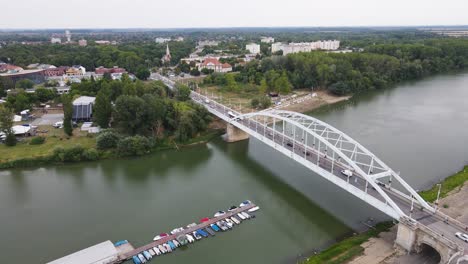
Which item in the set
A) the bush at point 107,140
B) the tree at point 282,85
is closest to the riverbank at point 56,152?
the bush at point 107,140

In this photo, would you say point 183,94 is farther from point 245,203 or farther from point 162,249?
point 162,249

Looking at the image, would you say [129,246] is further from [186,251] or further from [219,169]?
[219,169]

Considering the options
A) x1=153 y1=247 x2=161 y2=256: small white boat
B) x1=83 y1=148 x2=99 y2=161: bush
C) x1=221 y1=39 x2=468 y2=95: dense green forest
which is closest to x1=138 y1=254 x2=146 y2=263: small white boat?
x1=153 y1=247 x2=161 y2=256: small white boat

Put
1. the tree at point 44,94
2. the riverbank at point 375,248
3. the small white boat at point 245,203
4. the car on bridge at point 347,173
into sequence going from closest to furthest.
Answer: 1. the riverbank at point 375,248
2. the car on bridge at point 347,173
3. the small white boat at point 245,203
4. the tree at point 44,94

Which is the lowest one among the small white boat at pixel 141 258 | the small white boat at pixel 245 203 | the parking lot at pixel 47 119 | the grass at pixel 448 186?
the small white boat at pixel 141 258

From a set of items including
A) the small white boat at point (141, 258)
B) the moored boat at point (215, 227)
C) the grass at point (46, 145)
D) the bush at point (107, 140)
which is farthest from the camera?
the bush at point (107, 140)

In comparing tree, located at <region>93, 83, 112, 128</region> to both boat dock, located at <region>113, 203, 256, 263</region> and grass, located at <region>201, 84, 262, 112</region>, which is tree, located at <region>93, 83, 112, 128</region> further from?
boat dock, located at <region>113, 203, 256, 263</region>

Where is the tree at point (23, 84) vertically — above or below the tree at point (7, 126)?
above

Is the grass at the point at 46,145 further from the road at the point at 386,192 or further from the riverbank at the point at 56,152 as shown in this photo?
the road at the point at 386,192
